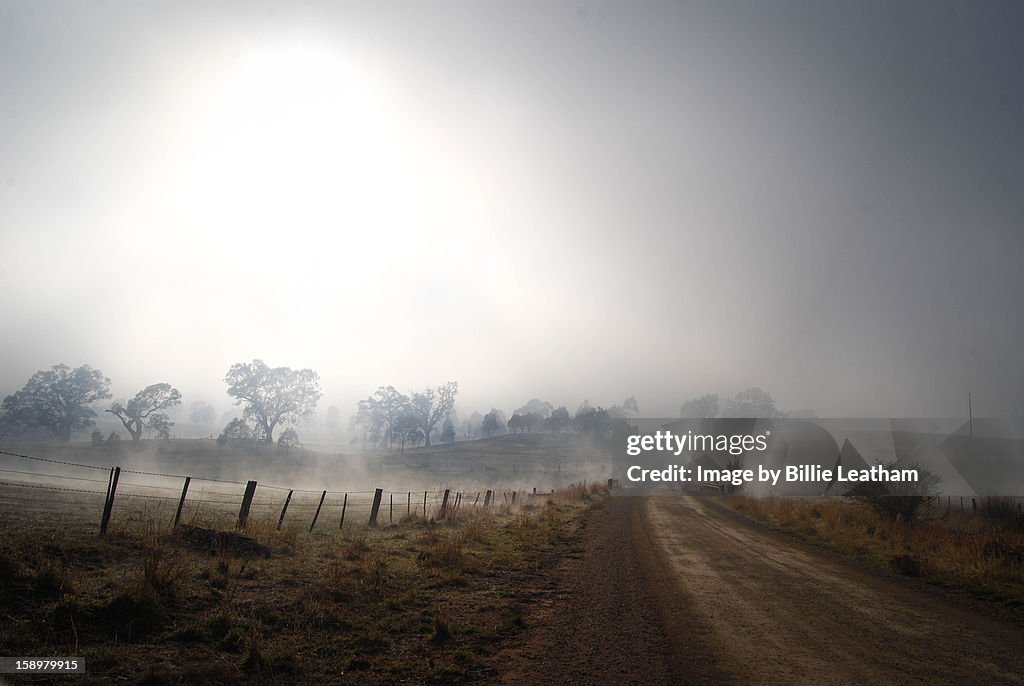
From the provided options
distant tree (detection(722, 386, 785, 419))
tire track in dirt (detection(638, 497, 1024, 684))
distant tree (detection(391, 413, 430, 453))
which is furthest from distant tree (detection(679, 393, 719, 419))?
tire track in dirt (detection(638, 497, 1024, 684))

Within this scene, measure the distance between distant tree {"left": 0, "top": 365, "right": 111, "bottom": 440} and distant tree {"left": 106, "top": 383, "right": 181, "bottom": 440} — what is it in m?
11.2

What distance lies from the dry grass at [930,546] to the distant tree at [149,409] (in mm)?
99338

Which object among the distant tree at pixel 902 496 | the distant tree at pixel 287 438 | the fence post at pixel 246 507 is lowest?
the distant tree at pixel 287 438

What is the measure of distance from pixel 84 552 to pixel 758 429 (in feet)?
195

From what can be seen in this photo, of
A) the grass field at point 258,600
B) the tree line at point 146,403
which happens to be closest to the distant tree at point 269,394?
the tree line at point 146,403

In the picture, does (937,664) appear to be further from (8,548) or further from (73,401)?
(73,401)

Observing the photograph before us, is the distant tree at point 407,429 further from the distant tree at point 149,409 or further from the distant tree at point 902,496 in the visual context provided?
the distant tree at point 902,496

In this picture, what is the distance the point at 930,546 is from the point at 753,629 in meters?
11.5

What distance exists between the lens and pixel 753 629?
7.42m

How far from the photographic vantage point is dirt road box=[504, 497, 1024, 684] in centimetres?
580

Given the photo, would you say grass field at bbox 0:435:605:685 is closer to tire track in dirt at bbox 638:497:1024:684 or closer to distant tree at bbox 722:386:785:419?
tire track in dirt at bbox 638:497:1024:684

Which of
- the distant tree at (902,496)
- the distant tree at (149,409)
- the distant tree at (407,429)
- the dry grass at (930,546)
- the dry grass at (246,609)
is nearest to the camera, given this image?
the dry grass at (246,609)

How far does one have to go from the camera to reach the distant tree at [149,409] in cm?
8612

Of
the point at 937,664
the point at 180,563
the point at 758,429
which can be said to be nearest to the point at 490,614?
the point at 180,563
